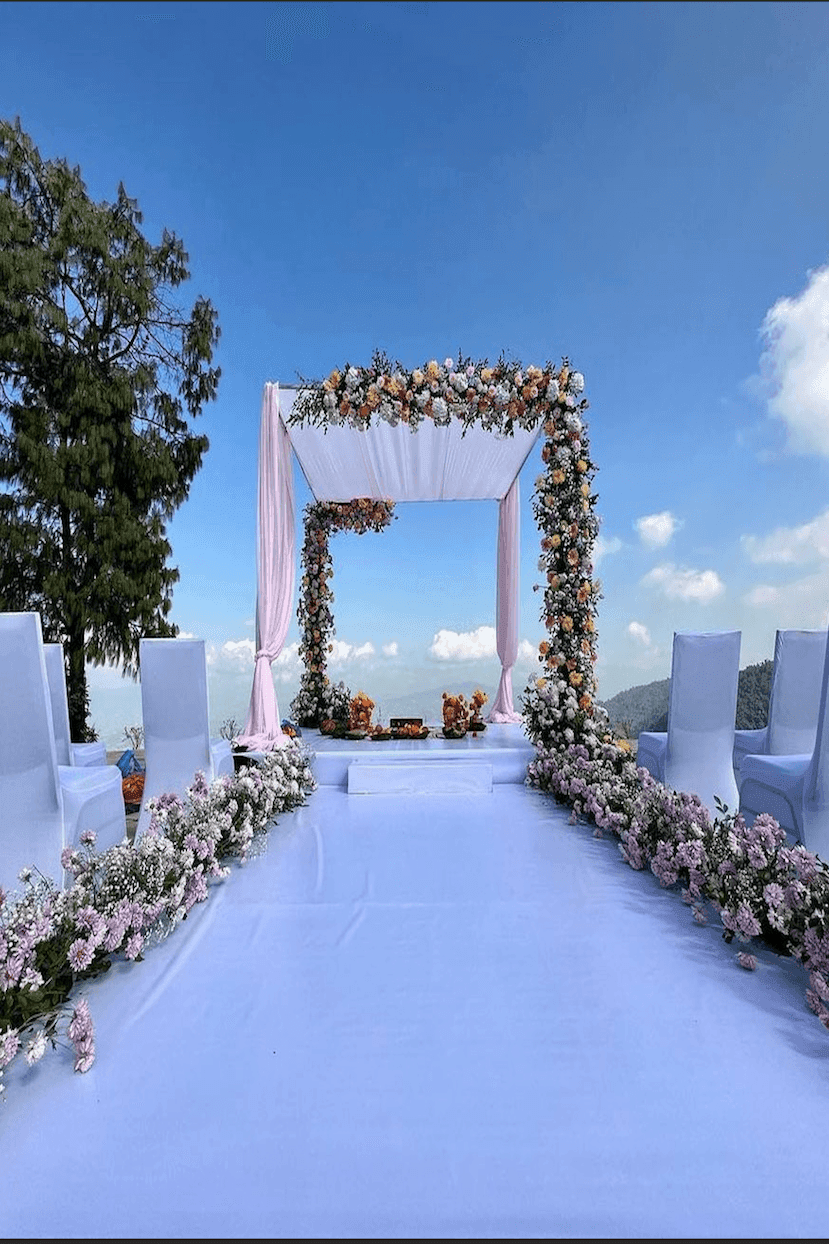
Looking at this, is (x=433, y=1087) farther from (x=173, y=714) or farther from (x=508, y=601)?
(x=508, y=601)

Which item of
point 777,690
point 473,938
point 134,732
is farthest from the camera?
point 134,732

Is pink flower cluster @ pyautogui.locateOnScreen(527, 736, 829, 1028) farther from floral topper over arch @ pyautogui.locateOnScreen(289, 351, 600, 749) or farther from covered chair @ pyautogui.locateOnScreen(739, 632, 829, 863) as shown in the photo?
floral topper over arch @ pyautogui.locateOnScreen(289, 351, 600, 749)

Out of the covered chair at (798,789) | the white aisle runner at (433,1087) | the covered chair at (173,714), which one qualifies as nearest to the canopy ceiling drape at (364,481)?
the covered chair at (173,714)

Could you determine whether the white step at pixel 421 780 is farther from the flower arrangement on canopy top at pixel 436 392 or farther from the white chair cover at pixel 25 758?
the flower arrangement on canopy top at pixel 436 392

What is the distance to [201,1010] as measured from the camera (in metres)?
1.85

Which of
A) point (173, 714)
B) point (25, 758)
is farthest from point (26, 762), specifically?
point (173, 714)

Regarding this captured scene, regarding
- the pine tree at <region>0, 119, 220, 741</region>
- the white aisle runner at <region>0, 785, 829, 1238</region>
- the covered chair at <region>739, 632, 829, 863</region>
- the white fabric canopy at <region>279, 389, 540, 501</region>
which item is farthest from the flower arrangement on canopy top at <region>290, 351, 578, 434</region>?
the pine tree at <region>0, 119, 220, 741</region>

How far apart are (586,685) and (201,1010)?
3812 mm

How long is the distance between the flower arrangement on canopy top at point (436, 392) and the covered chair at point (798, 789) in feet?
9.65

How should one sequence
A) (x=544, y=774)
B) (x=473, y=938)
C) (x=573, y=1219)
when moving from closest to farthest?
(x=573, y=1219) → (x=473, y=938) → (x=544, y=774)

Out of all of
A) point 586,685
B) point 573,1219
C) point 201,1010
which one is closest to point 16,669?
point 201,1010

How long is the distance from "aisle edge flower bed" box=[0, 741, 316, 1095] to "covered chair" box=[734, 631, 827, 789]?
3.18 meters

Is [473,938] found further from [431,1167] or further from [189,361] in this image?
[189,361]

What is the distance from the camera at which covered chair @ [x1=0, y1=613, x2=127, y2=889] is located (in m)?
2.67
